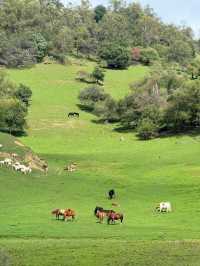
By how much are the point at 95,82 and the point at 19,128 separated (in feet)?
158

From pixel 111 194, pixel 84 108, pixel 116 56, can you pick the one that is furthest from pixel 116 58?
pixel 111 194

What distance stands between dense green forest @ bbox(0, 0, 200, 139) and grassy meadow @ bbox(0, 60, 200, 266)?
5248 mm

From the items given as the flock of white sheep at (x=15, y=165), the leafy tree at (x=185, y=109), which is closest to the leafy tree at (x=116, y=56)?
the leafy tree at (x=185, y=109)

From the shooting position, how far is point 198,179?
60.5 m

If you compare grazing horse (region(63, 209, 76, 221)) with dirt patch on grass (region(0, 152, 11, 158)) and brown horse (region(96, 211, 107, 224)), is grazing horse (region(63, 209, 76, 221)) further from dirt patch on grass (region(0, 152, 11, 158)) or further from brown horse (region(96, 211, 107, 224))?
dirt patch on grass (region(0, 152, 11, 158))

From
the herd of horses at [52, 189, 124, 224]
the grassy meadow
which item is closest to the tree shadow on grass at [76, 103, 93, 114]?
the grassy meadow

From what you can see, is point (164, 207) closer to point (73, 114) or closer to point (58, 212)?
point (58, 212)

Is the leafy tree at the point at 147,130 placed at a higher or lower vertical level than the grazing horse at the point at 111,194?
higher

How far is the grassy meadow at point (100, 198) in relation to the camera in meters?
32.2

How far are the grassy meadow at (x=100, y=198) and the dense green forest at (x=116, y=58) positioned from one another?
5.25 m

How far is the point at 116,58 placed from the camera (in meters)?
162

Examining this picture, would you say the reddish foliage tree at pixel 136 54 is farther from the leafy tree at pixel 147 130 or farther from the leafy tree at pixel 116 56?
the leafy tree at pixel 147 130

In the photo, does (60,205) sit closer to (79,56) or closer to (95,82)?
(95,82)

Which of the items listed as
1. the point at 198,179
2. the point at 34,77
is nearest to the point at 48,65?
the point at 34,77
